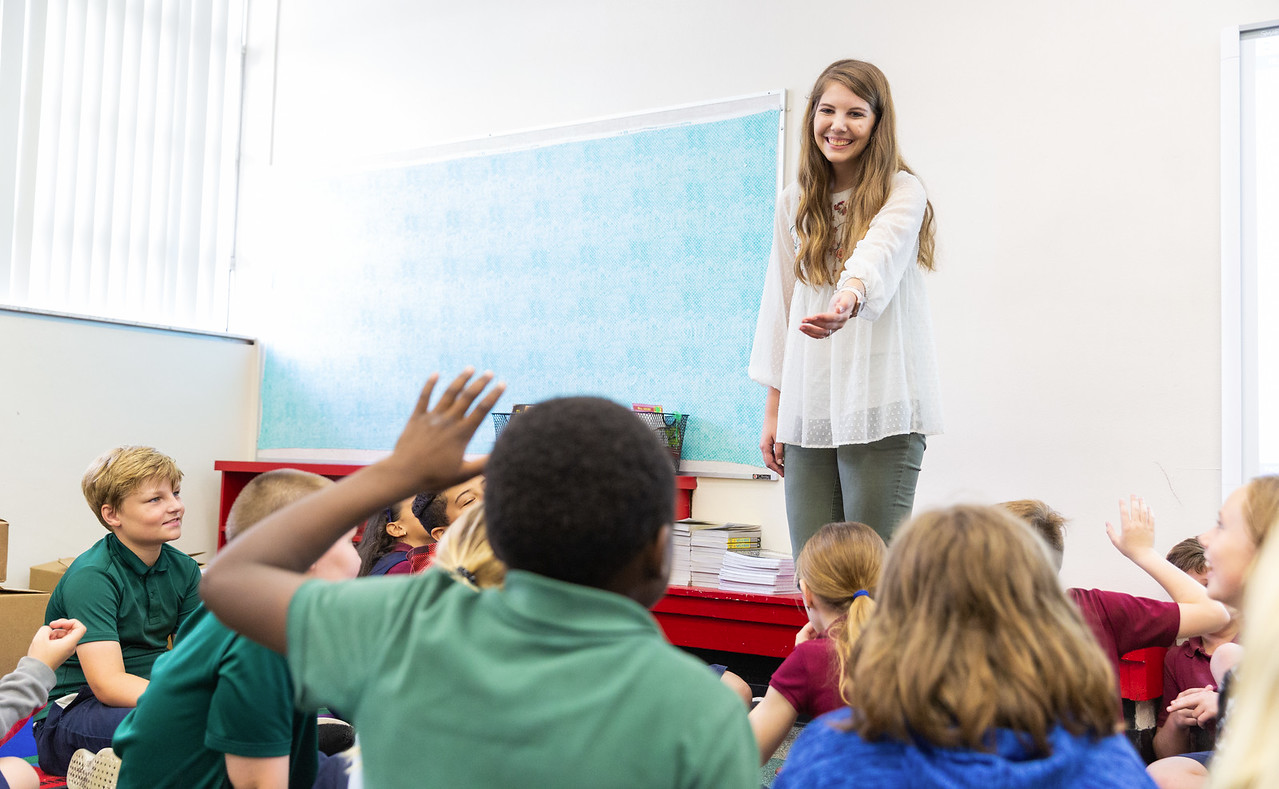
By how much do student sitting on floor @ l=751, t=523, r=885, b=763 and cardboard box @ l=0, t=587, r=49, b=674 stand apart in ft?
8.19

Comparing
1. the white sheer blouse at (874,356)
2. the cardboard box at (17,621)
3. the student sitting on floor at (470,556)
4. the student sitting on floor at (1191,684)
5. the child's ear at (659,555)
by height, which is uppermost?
the white sheer blouse at (874,356)

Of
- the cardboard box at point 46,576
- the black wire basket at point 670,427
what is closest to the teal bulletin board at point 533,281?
the black wire basket at point 670,427

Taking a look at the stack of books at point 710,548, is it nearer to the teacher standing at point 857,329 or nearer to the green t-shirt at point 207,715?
the teacher standing at point 857,329

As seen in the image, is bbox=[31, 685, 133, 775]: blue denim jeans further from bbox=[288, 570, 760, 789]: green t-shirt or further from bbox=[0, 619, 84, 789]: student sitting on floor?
bbox=[288, 570, 760, 789]: green t-shirt

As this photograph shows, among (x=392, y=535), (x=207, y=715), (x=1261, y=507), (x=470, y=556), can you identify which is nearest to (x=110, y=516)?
(x=392, y=535)

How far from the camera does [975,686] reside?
83 cm

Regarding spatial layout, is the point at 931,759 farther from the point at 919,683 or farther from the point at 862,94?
the point at 862,94

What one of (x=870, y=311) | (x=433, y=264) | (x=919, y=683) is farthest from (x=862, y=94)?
(x=433, y=264)

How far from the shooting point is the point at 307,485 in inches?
58.1

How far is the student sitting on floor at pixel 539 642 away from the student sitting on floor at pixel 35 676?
36.4 inches

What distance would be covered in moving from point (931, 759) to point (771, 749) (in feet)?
2.51

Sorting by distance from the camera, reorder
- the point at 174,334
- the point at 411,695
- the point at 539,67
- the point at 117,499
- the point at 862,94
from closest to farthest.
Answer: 1. the point at 411,695
2. the point at 862,94
3. the point at 117,499
4. the point at 539,67
5. the point at 174,334

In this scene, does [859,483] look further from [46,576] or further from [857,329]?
[46,576]

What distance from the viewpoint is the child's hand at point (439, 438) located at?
849mm
